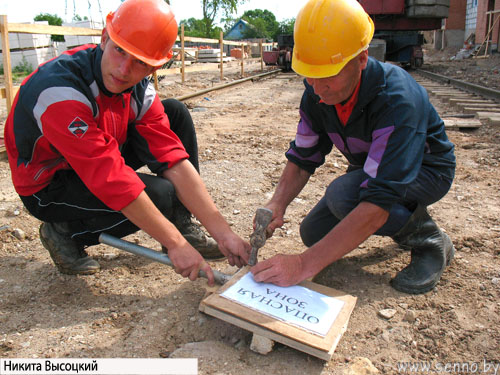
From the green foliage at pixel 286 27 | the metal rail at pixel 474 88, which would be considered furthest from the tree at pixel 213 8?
→ the metal rail at pixel 474 88

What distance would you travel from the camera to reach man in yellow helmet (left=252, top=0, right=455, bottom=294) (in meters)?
1.81

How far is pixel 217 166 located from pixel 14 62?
16863 millimetres

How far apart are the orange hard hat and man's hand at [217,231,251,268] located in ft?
3.04

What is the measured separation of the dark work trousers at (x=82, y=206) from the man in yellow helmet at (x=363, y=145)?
2.06ft

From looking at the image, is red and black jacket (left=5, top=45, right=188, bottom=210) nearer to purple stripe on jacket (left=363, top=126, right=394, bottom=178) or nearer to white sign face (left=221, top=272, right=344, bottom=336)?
white sign face (left=221, top=272, right=344, bottom=336)

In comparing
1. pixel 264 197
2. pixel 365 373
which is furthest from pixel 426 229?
pixel 264 197

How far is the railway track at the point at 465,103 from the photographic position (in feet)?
20.9

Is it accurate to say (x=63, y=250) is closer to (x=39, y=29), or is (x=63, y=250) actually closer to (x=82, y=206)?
(x=82, y=206)

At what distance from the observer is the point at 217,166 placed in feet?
14.4

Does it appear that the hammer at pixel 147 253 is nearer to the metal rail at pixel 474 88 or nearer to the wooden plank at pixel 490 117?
the wooden plank at pixel 490 117

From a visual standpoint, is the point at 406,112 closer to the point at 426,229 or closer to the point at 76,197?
the point at 426,229

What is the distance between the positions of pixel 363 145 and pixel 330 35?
1.98ft

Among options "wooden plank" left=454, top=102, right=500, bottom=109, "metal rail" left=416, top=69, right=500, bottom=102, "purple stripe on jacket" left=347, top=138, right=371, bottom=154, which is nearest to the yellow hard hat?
"purple stripe on jacket" left=347, top=138, right=371, bottom=154

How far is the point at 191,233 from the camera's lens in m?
2.67
